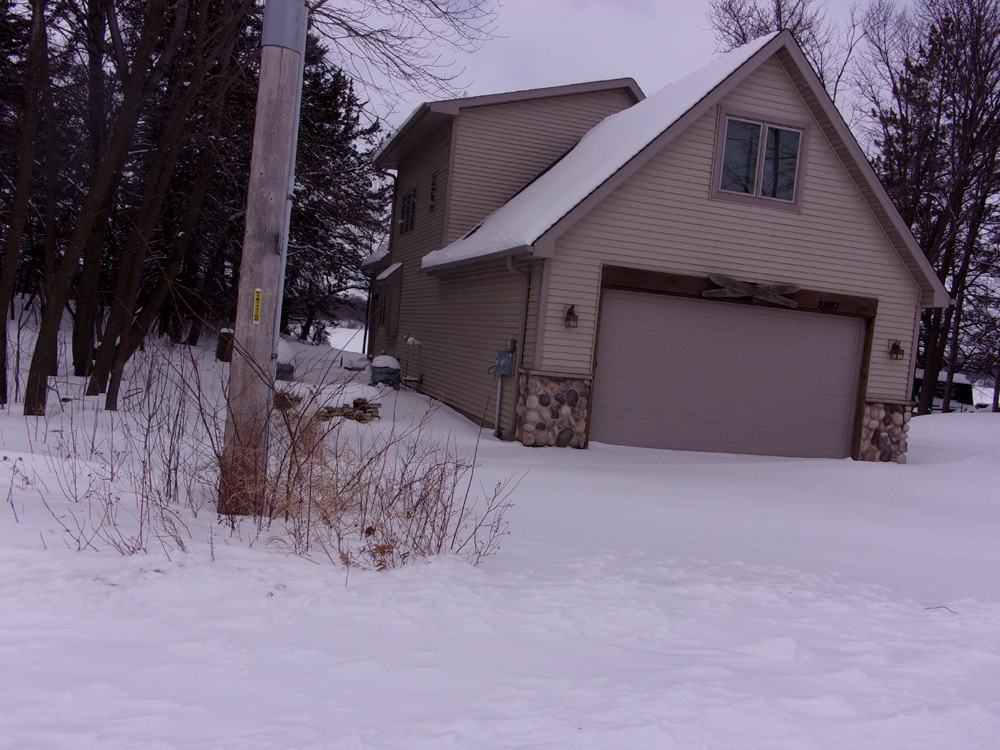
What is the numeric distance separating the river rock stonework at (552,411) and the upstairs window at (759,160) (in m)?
3.90

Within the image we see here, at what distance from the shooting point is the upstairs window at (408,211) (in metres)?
18.7

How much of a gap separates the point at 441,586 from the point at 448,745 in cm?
163

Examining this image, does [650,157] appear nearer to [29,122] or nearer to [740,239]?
[740,239]

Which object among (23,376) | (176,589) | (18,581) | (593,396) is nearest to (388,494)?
(176,589)

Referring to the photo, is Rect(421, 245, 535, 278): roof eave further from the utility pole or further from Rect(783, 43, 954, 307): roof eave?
the utility pole

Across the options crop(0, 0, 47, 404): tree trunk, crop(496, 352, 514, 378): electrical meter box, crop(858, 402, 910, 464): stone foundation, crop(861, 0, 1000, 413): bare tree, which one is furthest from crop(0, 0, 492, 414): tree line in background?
crop(861, 0, 1000, 413): bare tree

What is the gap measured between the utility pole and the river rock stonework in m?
6.19

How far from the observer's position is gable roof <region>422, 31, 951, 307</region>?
10820 millimetres

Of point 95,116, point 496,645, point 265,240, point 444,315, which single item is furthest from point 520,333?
point 496,645

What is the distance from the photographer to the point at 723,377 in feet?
39.5

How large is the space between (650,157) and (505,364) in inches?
148

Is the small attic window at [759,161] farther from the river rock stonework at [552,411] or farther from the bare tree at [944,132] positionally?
the bare tree at [944,132]

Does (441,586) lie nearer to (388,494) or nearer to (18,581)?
(388,494)

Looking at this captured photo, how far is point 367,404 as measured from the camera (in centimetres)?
1180
